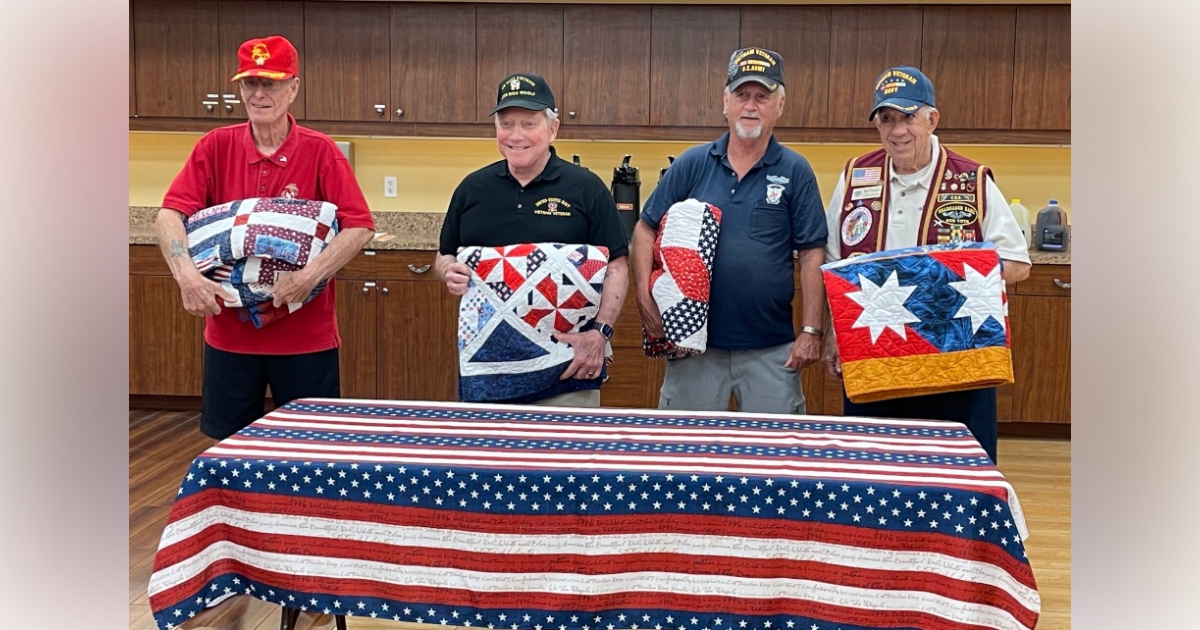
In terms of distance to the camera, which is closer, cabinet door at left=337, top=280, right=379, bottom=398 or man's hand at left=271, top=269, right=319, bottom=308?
man's hand at left=271, top=269, right=319, bottom=308

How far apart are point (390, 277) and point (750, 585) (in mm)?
3430

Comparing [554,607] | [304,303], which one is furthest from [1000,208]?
[304,303]

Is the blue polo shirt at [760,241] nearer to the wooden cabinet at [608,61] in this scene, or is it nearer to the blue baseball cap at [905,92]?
the blue baseball cap at [905,92]

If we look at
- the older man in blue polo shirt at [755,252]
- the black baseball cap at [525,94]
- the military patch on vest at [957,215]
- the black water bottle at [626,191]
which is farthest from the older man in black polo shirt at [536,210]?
the black water bottle at [626,191]

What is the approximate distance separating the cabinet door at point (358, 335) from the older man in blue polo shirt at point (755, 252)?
96.2 inches

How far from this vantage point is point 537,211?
2.72 meters

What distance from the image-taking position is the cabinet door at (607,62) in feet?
16.9

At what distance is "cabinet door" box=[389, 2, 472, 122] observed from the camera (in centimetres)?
519

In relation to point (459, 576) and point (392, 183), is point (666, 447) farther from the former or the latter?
point (392, 183)

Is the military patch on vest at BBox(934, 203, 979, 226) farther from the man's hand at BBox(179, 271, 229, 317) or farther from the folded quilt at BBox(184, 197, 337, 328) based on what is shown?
the man's hand at BBox(179, 271, 229, 317)

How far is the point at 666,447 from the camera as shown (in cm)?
214

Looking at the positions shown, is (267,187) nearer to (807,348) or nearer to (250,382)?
(250,382)

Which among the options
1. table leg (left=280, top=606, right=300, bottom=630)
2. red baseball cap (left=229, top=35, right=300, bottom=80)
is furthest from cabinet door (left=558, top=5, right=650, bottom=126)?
table leg (left=280, top=606, right=300, bottom=630)

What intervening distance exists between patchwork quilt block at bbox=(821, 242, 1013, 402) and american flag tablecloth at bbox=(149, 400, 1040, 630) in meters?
0.29
